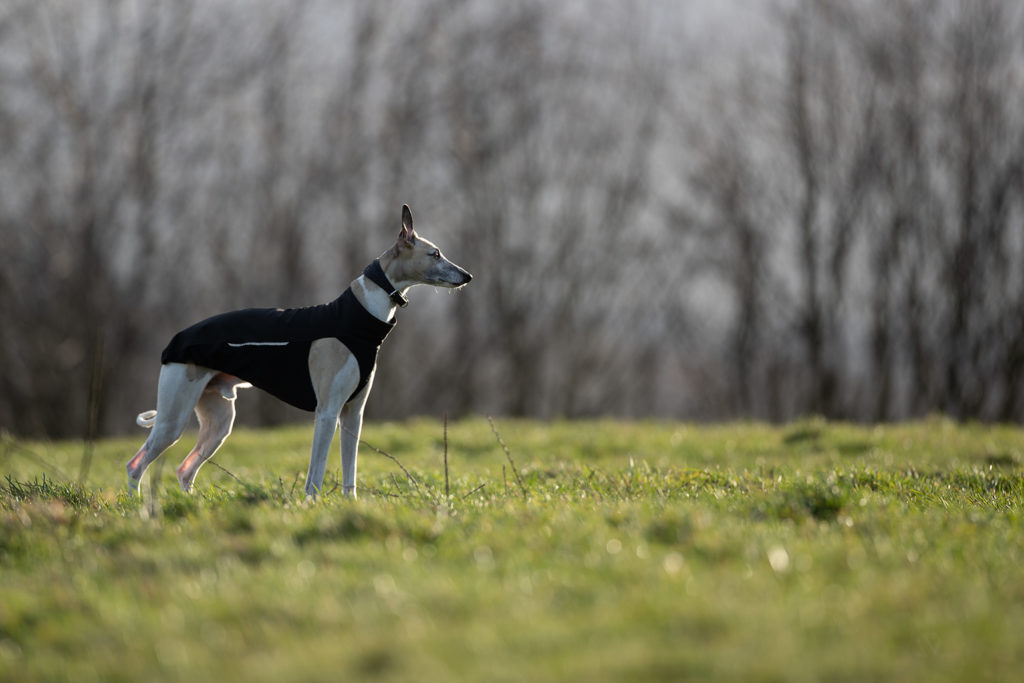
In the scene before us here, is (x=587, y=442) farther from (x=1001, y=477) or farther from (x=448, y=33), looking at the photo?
(x=448, y=33)

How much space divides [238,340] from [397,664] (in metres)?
4.11

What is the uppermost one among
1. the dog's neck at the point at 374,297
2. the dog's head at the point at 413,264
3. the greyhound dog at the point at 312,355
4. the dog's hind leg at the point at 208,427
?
the dog's head at the point at 413,264

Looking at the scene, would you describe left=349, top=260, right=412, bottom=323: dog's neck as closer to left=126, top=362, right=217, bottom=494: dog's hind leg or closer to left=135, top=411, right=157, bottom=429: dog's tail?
left=126, top=362, right=217, bottom=494: dog's hind leg

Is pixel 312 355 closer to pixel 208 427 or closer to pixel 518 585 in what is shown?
pixel 208 427

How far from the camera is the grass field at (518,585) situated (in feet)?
10.6

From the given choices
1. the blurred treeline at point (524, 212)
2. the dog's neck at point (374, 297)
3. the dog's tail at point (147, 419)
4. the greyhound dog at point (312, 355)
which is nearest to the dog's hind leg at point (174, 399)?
the greyhound dog at point (312, 355)

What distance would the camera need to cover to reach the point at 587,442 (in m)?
11.8

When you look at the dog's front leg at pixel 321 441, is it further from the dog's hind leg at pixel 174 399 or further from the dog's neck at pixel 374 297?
the dog's hind leg at pixel 174 399

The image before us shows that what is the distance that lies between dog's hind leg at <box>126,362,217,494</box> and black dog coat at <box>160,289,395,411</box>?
4.7 inches

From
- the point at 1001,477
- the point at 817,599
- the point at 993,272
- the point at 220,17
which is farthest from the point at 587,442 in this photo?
the point at 220,17

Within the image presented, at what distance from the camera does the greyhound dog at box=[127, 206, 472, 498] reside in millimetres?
6820

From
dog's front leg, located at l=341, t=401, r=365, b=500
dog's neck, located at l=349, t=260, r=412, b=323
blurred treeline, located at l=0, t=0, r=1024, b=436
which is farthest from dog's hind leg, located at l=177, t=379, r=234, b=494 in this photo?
blurred treeline, located at l=0, t=0, r=1024, b=436

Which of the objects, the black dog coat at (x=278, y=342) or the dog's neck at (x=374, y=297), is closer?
the black dog coat at (x=278, y=342)

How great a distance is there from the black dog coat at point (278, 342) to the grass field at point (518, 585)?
0.86m
